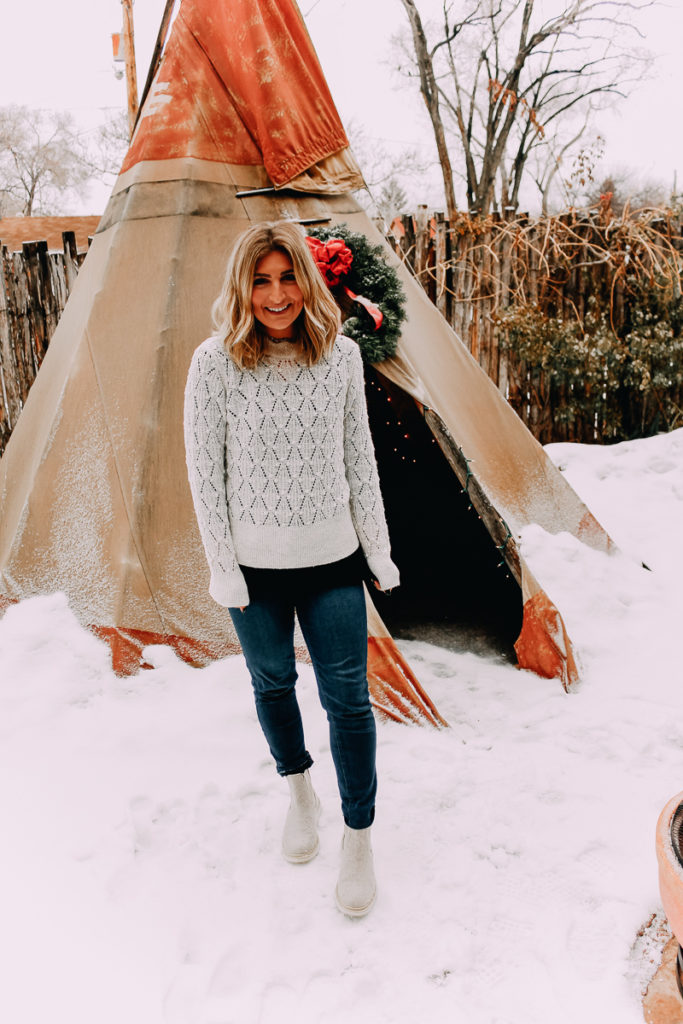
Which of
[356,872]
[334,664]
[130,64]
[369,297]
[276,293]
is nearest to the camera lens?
[276,293]

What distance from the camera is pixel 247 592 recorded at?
1.78 meters

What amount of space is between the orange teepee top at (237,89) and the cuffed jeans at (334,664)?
2076 millimetres

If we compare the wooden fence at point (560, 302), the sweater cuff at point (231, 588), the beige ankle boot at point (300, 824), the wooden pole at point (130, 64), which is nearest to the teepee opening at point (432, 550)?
the beige ankle boot at point (300, 824)

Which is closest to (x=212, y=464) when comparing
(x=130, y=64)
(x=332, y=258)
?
(x=332, y=258)

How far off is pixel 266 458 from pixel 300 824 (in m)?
1.14

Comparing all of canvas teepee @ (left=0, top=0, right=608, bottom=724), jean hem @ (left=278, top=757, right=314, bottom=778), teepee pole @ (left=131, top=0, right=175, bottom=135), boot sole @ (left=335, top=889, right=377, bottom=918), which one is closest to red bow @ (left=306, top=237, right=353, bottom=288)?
canvas teepee @ (left=0, top=0, right=608, bottom=724)

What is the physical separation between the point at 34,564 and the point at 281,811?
1.60m

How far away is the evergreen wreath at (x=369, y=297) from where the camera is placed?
2.83 meters

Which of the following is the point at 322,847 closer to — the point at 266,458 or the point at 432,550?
the point at 266,458

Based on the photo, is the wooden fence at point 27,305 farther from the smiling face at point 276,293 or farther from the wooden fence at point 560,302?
the smiling face at point 276,293

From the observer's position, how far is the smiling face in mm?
1690

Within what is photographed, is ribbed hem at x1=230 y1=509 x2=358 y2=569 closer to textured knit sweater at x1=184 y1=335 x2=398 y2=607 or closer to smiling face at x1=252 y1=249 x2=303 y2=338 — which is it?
textured knit sweater at x1=184 y1=335 x2=398 y2=607

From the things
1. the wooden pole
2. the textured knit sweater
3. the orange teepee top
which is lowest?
the textured knit sweater

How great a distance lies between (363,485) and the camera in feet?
6.17
